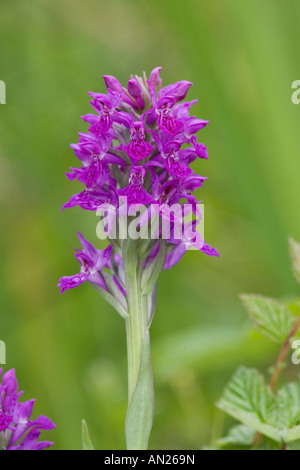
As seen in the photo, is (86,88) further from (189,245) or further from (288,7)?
(189,245)

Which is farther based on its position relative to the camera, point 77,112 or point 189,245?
point 77,112

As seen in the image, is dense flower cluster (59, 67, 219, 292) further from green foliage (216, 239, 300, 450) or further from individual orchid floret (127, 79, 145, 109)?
green foliage (216, 239, 300, 450)

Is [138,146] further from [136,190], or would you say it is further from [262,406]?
[262,406]

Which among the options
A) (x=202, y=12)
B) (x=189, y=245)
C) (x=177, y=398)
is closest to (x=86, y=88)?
(x=202, y=12)

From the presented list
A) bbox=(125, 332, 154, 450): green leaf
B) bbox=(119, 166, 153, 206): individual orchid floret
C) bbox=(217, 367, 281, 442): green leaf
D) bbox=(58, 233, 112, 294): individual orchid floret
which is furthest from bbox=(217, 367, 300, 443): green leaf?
bbox=(119, 166, 153, 206): individual orchid floret

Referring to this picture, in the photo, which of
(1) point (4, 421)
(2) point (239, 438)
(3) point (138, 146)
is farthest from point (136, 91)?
(2) point (239, 438)

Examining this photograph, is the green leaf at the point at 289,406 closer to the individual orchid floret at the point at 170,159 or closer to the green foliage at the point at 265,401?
the green foliage at the point at 265,401
